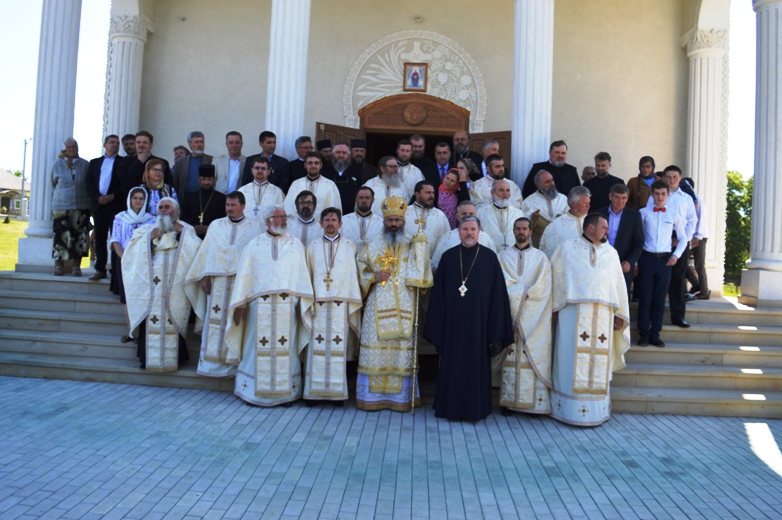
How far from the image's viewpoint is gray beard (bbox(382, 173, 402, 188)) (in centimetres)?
757

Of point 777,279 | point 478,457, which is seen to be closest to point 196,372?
point 478,457

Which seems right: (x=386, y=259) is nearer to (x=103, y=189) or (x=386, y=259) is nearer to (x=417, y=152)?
(x=417, y=152)

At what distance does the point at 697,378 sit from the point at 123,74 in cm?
1033

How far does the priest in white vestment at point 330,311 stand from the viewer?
6246mm

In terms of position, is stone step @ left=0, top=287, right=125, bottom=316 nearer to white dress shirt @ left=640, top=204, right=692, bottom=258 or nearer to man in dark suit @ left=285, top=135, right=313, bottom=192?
man in dark suit @ left=285, top=135, right=313, bottom=192

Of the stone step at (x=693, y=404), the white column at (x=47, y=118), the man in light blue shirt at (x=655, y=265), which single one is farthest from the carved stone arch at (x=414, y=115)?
the stone step at (x=693, y=404)

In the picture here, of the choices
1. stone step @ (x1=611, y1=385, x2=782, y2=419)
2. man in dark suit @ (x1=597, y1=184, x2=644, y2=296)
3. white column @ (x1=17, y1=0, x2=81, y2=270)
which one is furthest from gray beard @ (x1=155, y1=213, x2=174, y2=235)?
stone step @ (x1=611, y1=385, x2=782, y2=419)

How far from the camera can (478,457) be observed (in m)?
4.99

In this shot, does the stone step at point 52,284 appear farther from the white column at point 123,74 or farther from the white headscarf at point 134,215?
the white column at point 123,74

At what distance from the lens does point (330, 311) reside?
20.8 feet

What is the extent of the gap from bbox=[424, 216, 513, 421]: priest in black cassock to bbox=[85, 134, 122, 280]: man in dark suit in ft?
15.3

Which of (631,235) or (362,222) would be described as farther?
(362,222)

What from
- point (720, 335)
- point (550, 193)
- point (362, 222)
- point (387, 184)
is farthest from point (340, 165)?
A: point (720, 335)

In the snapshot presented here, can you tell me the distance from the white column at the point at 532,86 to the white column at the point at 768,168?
2.84m
